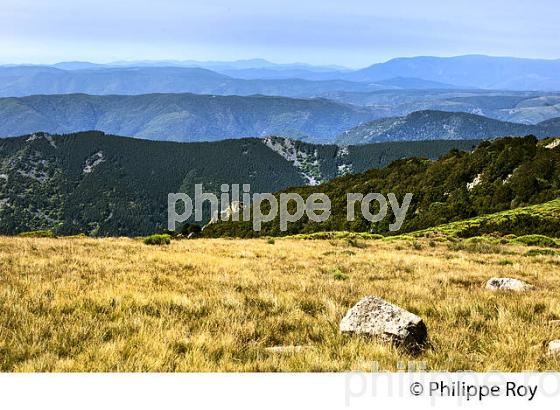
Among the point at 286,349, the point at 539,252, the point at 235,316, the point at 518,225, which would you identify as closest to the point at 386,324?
the point at 286,349

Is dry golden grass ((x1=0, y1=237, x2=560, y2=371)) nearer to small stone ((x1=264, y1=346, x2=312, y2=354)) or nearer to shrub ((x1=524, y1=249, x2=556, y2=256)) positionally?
small stone ((x1=264, y1=346, x2=312, y2=354))

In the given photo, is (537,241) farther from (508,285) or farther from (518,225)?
(508,285)

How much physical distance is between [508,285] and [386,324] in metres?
7.01

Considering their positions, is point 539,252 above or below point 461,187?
above

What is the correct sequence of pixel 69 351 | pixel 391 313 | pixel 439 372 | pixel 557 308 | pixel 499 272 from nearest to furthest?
pixel 439 372
pixel 69 351
pixel 391 313
pixel 557 308
pixel 499 272

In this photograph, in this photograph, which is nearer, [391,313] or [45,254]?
[391,313]

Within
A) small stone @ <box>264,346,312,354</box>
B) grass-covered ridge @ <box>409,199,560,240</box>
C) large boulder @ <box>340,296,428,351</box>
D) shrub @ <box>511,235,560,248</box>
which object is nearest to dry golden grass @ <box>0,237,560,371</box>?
small stone @ <box>264,346,312,354</box>

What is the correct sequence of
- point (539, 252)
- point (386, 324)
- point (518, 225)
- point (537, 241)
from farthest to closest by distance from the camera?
point (518, 225) → point (537, 241) → point (539, 252) → point (386, 324)

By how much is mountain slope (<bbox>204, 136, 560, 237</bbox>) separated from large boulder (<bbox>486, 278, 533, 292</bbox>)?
95.5ft

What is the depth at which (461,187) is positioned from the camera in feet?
213

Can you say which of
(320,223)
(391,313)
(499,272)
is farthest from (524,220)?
(391,313)
